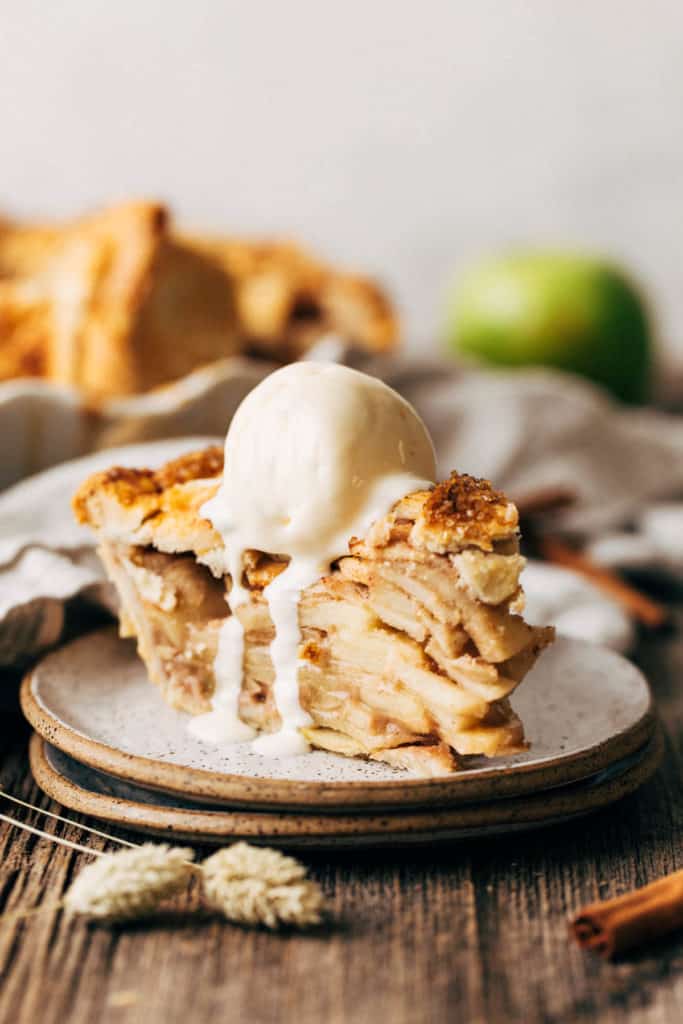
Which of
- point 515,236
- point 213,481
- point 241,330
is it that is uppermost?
point 213,481

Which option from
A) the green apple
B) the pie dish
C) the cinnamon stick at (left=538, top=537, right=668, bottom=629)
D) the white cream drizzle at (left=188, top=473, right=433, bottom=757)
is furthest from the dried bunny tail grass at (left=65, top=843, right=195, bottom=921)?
the green apple

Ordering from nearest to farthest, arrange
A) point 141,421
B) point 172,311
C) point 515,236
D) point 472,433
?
point 141,421, point 172,311, point 472,433, point 515,236

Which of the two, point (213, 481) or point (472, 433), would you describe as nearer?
point (213, 481)

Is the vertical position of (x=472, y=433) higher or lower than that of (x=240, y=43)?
lower

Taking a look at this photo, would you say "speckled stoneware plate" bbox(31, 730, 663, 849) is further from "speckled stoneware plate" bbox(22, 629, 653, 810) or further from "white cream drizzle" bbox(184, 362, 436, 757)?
"white cream drizzle" bbox(184, 362, 436, 757)

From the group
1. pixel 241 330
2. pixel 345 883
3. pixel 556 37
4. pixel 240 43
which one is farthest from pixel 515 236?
pixel 345 883

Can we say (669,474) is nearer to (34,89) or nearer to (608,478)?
(608,478)

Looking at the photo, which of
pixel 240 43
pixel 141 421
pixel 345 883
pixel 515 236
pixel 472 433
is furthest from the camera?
pixel 515 236

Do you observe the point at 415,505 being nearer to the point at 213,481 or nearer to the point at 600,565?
the point at 213,481
